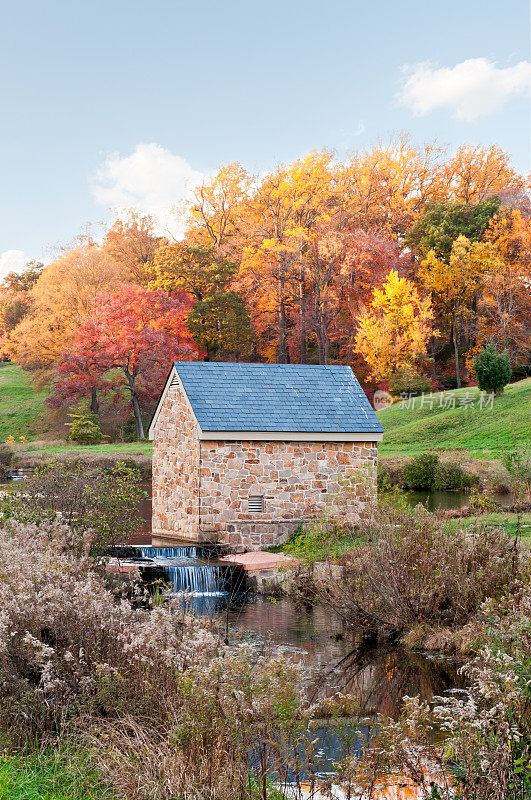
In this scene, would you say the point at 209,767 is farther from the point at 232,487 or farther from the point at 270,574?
the point at 232,487

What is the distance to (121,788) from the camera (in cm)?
443

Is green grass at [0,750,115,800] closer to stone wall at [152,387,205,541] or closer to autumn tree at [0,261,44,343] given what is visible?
stone wall at [152,387,205,541]

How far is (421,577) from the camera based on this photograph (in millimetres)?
9500

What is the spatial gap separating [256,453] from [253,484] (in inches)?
24.7

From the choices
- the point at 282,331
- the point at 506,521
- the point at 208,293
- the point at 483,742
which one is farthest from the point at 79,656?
the point at 208,293

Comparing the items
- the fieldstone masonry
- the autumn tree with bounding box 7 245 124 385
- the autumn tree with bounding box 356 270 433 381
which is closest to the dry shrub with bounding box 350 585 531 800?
the fieldstone masonry

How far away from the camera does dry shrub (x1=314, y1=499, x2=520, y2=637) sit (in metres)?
9.26

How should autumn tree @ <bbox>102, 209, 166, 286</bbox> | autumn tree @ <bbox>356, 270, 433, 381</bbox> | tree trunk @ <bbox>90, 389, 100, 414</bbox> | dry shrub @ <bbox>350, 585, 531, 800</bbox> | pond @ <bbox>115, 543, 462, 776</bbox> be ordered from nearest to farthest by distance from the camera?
dry shrub @ <bbox>350, 585, 531, 800</bbox>
pond @ <bbox>115, 543, 462, 776</bbox>
autumn tree @ <bbox>356, 270, 433, 381</bbox>
tree trunk @ <bbox>90, 389, 100, 414</bbox>
autumn tree @ <bbox>102, 209, 166, 286</bbox>

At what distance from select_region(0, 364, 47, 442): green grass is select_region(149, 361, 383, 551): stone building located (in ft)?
97.0

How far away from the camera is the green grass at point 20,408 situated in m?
44.5

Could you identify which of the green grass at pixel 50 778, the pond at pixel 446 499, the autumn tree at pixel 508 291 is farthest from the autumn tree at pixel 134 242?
the green grass at pixel 50 778

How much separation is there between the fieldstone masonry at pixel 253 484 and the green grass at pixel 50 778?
32.9 ft

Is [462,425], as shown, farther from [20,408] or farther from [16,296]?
[16,296]

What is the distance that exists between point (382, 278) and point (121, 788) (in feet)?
124
